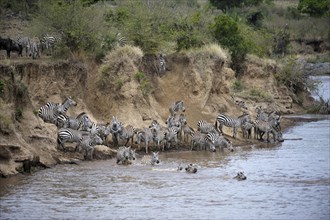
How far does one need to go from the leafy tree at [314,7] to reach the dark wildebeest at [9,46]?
5212 centimetres

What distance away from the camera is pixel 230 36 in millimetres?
50688

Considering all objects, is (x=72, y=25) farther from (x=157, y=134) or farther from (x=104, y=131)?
(x=157, y=134)

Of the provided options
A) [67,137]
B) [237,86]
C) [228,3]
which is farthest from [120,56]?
[228,3]

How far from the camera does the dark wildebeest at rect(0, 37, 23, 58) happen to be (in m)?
37.8

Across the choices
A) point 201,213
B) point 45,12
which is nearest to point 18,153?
point 201,213

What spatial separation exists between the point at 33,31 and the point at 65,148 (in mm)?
9603

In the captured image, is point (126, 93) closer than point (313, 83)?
Yes

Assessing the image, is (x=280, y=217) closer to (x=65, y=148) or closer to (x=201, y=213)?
(x=201, y=213)

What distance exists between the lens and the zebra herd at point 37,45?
38344 millimetres

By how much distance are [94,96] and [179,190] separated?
11370 millimetres

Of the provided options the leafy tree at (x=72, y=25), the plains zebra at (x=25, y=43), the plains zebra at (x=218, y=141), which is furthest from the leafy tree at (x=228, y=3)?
the plains zebra at (x=218, y=141)

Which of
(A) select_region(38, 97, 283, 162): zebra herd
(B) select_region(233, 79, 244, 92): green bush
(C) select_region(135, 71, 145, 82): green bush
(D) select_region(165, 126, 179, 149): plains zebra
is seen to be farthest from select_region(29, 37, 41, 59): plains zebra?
(B) select_region(233, 79, 244, 92): green bush

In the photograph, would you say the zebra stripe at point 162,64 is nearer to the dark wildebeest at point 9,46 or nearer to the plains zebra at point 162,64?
the plains zebra at point 162,64

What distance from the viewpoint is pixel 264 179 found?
2980 centimetres
